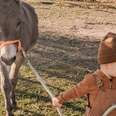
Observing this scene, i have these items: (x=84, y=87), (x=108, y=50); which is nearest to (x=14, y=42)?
(x=84, y=87)

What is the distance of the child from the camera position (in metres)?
3.17

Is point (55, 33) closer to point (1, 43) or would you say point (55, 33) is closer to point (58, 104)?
point (1, 43)

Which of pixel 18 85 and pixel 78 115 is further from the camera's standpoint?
pixel 18 85

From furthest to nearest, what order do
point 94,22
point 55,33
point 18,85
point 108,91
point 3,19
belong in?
point 94,22, point 55,33, point 18,85, point 3,19, point 108,91

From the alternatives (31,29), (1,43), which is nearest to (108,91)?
(1,43)

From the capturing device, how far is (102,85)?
333 centimetres

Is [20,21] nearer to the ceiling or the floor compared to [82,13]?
nearer to the ceiling

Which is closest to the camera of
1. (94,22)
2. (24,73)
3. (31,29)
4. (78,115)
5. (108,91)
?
(108,91)

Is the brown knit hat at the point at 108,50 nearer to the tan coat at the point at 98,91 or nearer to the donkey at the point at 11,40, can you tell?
the tan coat at the point at 98,91

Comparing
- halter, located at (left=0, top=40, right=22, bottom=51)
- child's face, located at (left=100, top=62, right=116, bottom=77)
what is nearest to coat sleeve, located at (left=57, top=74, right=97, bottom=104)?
child's face, located at (left=100, top=62, right=116, bottom=77)

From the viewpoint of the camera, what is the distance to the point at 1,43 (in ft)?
16.6

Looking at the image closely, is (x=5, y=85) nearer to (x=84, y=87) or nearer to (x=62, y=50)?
(x=84, y=87)

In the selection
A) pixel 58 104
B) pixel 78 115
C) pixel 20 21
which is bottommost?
pixel 78 115

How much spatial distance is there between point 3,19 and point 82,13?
7131 millimetres
